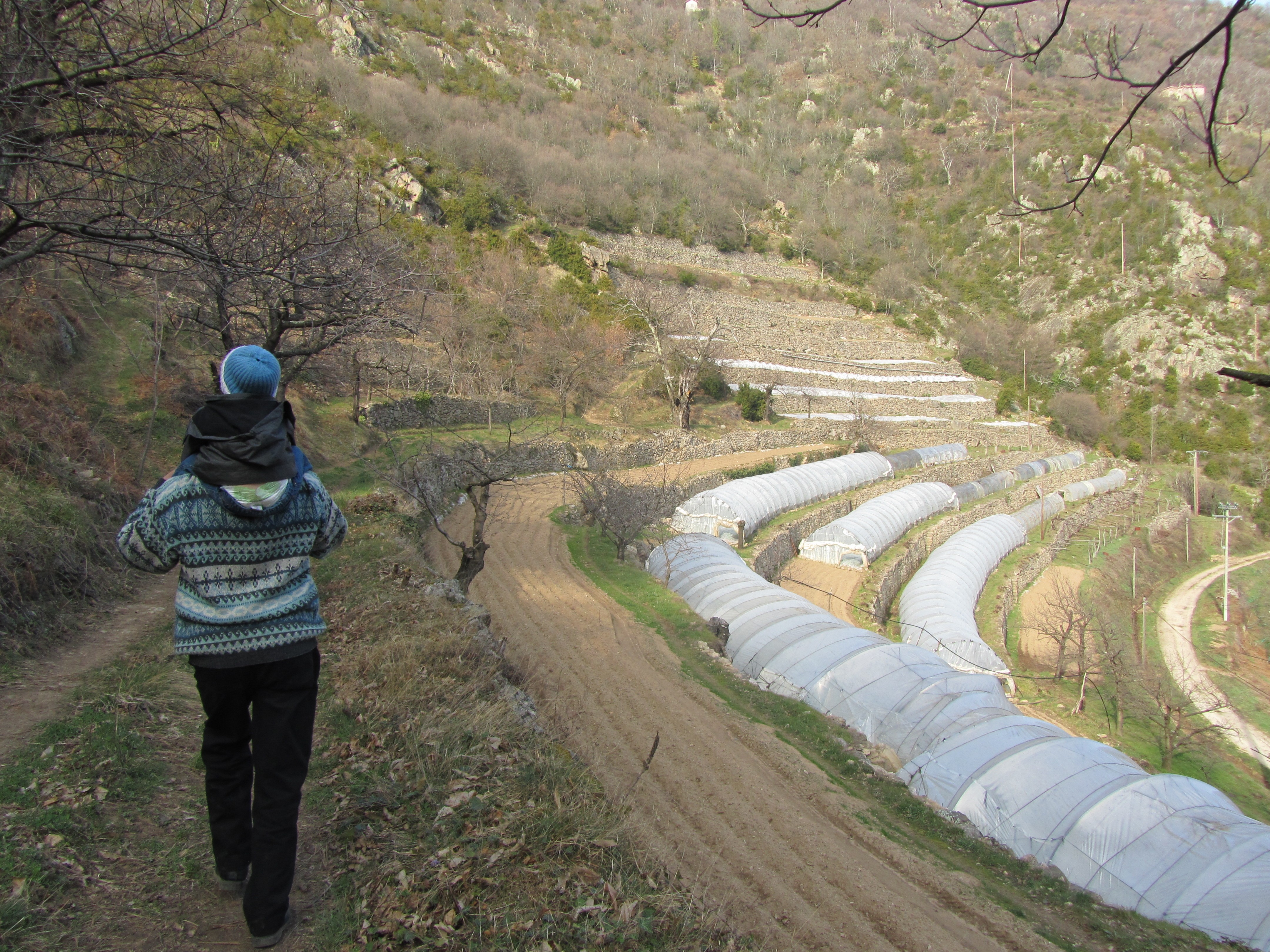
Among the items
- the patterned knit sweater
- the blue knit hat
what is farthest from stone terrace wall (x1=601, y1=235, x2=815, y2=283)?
the patterned knit sweater

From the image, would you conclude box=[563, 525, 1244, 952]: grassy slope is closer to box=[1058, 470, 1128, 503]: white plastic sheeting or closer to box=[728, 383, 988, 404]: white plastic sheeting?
box=[728, 383, 988, 404]: white plastic sheeting

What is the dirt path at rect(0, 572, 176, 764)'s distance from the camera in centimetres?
411

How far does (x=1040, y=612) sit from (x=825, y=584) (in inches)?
295

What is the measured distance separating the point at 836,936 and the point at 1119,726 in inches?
585

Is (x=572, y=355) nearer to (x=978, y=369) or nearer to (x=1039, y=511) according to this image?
(x=1039, y=511)

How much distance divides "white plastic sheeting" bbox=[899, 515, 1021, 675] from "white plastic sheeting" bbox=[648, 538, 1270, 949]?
414 cm

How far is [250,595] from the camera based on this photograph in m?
2.54

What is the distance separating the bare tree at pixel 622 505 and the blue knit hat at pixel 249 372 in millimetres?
12955

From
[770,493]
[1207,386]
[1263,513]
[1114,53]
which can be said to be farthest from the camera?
[1207,386]

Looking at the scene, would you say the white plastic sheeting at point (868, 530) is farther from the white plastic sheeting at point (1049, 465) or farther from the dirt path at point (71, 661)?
the dirt path at point (71, 661)

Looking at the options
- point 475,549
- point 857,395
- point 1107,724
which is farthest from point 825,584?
point 857,395

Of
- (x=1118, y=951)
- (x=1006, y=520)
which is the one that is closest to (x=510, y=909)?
(x=1118, y=951)

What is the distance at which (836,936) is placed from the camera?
16.4 ft

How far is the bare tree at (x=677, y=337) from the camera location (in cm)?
3216
